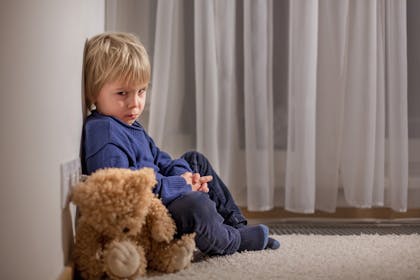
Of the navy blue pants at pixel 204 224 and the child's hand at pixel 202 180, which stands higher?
the child's hand at pixel 202 180

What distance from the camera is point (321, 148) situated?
216 centimetres

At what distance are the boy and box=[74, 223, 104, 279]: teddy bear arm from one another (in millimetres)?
177

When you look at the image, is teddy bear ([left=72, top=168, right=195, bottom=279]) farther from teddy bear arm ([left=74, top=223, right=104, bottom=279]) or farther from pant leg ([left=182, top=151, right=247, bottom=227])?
pant leg ([left=182, top=151, right=247, bottom=227])

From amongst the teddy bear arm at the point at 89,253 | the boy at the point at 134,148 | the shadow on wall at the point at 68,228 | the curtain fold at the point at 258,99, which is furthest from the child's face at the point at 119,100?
the curtain fold at the point at 258,99

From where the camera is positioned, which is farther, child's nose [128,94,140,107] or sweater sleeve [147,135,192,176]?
sweater sleeve [147,135,192,176]

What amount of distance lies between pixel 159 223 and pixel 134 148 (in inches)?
10.2

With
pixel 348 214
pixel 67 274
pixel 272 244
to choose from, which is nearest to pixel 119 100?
pixel 67 274

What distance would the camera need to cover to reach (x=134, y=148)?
4.99ft

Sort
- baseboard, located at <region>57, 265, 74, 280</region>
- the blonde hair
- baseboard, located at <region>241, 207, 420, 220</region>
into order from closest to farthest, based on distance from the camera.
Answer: baseboard, located at <region>57, 265, 74, 280</region> → the blonde hair → baseboard, located at <region>241, 207, 420, 220</region>

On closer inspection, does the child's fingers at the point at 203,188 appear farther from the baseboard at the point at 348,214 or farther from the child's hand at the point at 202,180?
the baseboard at the point at 348,214

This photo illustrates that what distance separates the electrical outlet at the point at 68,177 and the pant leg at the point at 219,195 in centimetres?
49

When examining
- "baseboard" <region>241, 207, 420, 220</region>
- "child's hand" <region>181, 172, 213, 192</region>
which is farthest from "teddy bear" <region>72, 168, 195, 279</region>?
"baseboard" <region>241, 207, 420, 220</region>

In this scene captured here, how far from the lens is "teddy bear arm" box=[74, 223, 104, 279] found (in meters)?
1.31

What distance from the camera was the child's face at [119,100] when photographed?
1535 millimetres
